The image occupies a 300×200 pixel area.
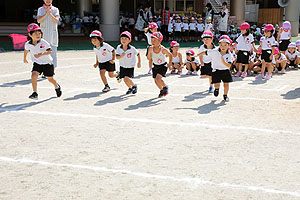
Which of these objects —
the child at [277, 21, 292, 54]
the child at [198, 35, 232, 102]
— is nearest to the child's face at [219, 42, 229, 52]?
the child at [198, 35, 232, 102]

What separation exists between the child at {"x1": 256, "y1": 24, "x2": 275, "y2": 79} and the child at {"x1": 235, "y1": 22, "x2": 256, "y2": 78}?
12.0 inches

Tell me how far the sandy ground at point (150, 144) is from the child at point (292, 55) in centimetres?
389

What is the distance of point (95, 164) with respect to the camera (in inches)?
178

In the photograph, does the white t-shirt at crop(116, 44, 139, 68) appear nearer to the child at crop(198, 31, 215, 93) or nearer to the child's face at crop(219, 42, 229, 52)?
the child at crop(198, 31, 215, 93)

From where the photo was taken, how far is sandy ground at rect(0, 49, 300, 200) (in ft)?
12.8

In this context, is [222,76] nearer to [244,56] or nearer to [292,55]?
[244,56]

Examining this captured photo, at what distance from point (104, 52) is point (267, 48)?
4646mm

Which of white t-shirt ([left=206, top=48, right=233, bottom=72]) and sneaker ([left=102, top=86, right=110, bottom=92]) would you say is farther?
sneaker ([left=102, top=86, right=110, bottom=92])

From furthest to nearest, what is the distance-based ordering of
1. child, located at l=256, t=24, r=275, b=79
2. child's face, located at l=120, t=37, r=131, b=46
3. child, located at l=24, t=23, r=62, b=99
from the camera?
child, located at l=256, t=24, r=275, b=79
child's face, located at l=120, t=37, r=131, b=46
child, located at l=24, t=23, r=62, b=99

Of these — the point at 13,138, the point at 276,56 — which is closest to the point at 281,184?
the point at 13,138

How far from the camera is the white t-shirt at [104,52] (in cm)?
887

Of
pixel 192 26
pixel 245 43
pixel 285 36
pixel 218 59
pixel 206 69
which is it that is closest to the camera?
pixel 218 59

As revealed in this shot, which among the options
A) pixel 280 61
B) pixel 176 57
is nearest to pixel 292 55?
pixel 280 61

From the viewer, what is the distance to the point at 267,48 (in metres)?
10.7
